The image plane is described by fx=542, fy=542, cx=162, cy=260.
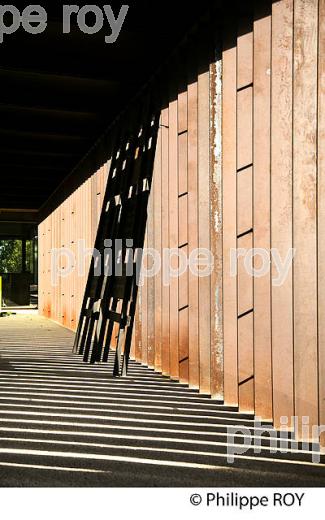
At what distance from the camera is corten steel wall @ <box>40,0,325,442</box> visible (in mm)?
2990

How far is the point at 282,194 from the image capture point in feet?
10.5

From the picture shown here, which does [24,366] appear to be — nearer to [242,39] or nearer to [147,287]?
[147,287]

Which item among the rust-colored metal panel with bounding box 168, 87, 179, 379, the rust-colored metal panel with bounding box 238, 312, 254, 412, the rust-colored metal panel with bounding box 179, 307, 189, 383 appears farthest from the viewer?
the rust-colored metal panel with bounding box 168, 87, 179, 379

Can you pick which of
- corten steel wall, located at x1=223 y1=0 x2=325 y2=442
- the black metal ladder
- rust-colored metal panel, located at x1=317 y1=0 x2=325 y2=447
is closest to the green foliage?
the black metal ladder

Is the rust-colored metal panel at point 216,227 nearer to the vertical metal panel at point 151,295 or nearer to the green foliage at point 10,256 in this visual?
the vertical metal panel at point 151,295

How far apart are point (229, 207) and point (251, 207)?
11.1 inches

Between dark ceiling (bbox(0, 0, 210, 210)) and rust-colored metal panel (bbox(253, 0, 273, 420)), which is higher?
dark ceiling (bbox(0, 0, 210, 210))

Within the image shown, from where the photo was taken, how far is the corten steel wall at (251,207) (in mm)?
2990

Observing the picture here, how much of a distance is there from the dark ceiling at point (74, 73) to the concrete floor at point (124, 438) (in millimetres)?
2992

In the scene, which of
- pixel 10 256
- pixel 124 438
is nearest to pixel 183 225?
pixel 124 438

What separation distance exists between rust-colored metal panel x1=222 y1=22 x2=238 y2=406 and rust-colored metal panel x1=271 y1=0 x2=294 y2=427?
597mm

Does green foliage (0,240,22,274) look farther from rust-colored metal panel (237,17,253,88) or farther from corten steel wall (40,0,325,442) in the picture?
rust-colored metal panel (237,17,253,88)

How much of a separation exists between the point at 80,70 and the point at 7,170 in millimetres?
5693

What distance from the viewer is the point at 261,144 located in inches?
136
